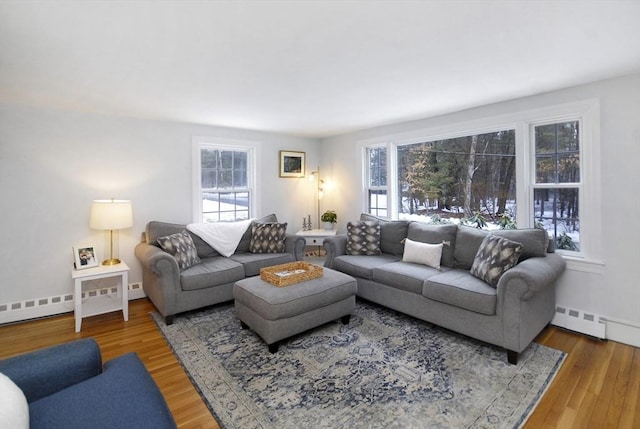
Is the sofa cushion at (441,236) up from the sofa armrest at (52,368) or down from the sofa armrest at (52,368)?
up

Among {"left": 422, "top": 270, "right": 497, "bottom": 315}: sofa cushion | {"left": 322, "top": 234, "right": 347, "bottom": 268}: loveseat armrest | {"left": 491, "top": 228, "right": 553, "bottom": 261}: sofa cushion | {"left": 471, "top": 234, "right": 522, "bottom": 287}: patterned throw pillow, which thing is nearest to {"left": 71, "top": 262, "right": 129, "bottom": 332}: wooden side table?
{"left": 322, "top": 234, "right": 347, "bottom": 268}: loveseat armrest

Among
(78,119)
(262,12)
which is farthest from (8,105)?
(262,12)

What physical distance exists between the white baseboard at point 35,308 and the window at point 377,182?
4.08m

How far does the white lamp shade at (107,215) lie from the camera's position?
129 inches

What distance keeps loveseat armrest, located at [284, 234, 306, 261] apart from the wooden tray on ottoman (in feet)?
3.24

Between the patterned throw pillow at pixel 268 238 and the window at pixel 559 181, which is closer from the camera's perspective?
the window at pixel 559 181

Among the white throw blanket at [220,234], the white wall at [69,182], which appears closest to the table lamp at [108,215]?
the white wall at [69,182]

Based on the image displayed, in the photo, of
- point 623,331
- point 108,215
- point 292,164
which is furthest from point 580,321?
point 108,215

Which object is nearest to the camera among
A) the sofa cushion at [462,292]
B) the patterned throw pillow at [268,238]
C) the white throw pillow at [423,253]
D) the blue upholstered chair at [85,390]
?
the blue upholstered chair at [85,390]

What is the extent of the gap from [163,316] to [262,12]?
2.93 meters

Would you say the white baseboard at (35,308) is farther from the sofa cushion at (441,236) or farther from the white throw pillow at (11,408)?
the sofa cushion at (441,236)

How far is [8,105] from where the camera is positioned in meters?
3.17

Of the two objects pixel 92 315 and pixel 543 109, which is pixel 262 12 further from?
pixel 92 315

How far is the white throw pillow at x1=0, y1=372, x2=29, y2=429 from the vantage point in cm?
96
